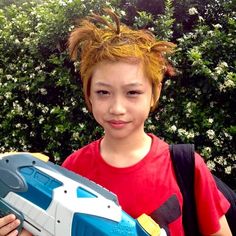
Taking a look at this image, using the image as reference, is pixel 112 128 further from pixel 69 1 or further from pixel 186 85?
pixel 69 1

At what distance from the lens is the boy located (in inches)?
61.4

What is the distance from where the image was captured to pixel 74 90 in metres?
3.83

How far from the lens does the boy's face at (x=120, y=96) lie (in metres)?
1.56

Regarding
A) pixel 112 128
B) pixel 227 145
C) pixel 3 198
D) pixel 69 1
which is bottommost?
pixel 227 145

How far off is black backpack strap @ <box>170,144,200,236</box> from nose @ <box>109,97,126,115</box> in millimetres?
263

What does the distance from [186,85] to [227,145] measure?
0.61 meters

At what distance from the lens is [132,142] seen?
169 centimetres

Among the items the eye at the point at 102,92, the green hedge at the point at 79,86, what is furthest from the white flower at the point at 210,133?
the eye at the point at 102,92

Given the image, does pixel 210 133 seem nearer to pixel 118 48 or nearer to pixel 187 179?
pixel 187 179

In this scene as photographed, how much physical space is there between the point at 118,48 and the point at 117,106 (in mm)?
217

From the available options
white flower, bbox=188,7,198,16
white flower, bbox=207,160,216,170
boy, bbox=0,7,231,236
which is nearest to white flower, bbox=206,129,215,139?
white flower, bbox=207,160,216,170

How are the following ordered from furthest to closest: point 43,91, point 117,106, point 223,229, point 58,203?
point 43,91
point 223,229
point 117,106
point 58,203

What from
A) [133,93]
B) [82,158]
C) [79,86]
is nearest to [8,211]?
[82,158]

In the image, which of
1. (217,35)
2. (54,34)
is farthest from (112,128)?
(54,34)
